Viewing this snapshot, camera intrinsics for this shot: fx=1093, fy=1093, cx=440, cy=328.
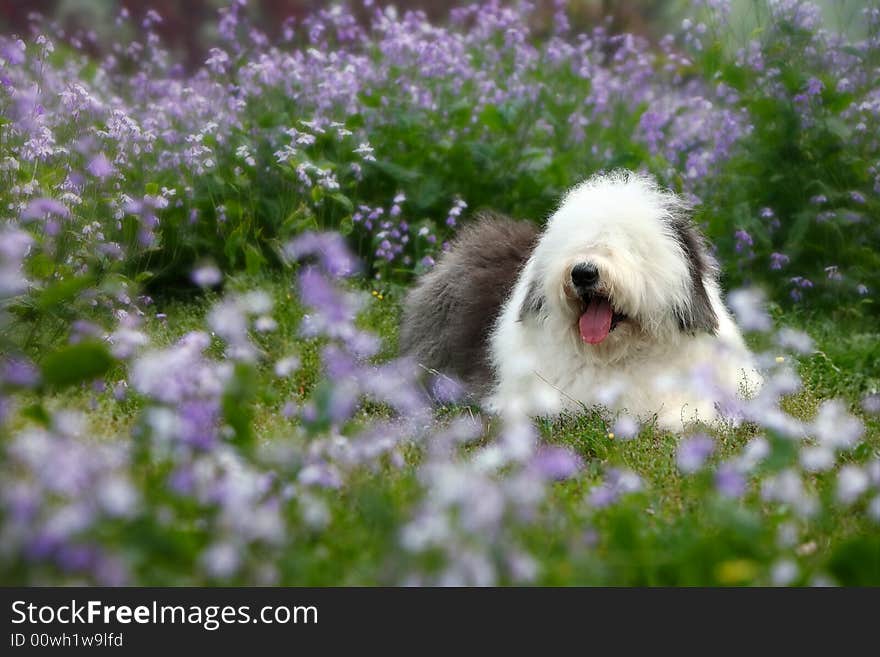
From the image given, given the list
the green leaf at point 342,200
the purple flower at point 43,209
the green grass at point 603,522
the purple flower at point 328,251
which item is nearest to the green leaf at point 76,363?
the green grass at point 603,522

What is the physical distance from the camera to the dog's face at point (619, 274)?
4164 millimetres

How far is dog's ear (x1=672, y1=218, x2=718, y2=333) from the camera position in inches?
173

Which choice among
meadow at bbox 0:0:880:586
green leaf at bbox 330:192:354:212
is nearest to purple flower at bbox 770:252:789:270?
meadow at bbox 0:0:880:586

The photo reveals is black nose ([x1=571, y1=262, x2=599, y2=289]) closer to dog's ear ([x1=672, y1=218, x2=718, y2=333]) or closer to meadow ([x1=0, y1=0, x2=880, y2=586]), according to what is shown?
dog's ear ([x1=672, y1=218, x2=718, y2=333])

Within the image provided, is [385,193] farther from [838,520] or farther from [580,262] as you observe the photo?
[838,520]

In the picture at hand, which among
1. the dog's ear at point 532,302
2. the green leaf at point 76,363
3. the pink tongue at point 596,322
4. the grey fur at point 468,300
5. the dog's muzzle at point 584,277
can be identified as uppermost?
the green leaf at point 76,363

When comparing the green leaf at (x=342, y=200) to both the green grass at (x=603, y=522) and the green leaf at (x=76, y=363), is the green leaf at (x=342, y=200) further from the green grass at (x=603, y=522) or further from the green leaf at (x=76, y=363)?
the green leaf at (x=76, y=363)

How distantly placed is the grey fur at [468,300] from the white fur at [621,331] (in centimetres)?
43

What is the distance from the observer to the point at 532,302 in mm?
4531

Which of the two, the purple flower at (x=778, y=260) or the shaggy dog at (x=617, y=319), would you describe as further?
the purple flower at (x=778, y=260)

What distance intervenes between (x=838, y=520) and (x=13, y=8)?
947 cm

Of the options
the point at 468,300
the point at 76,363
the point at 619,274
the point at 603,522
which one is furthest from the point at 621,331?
the point at 76,363

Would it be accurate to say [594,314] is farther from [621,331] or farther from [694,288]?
[694,288]

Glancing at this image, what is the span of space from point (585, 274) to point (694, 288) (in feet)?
1.88
